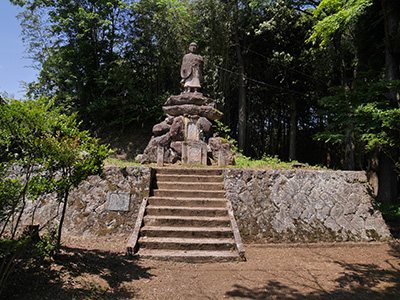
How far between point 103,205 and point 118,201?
0.34 metres

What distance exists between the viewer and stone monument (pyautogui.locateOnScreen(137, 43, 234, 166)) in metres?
9.12

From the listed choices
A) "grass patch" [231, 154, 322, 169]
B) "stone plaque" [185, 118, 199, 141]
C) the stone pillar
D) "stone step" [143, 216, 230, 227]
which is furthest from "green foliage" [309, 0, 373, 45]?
"stone step" [143, 216, 230, 227]

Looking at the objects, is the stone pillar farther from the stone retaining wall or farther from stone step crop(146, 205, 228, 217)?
stone step crop(146, 205, 228, 217)

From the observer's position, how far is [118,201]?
589 centimetres

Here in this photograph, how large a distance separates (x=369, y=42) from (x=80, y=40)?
589 inches

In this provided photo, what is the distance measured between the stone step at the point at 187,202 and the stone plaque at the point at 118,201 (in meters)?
0.52

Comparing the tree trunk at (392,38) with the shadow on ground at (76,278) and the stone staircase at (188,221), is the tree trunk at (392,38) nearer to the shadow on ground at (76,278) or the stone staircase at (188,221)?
the stone staircase at (188,221)

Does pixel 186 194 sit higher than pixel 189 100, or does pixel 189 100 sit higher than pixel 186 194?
pixel 189 100

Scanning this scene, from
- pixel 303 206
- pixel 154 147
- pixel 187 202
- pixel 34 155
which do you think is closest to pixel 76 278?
pixel 34 155

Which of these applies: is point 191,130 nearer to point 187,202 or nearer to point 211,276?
point 187,202

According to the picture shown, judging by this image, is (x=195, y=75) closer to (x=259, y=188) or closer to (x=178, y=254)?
(x=259, y=188)

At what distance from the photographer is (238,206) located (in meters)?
6.04

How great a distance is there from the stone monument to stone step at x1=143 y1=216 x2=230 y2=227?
11.7 ft

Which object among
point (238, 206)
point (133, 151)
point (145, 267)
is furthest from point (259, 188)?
point (133, 151)
